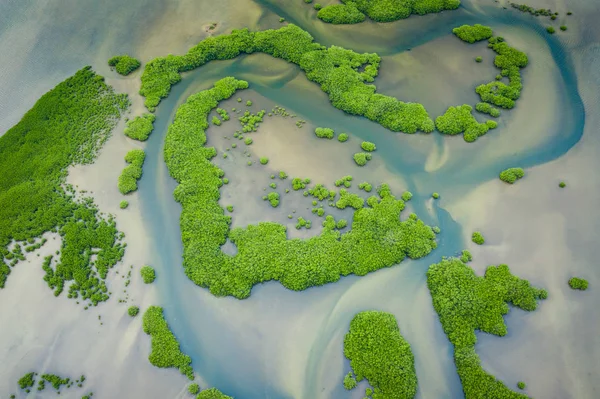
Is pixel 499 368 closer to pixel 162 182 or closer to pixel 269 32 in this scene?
pixel 162 182

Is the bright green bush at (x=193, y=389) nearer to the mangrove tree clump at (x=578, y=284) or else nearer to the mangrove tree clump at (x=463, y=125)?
the mangrove tree clump at (x=578, y=284)

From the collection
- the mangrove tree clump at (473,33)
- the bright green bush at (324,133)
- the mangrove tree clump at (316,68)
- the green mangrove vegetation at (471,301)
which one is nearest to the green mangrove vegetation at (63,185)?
the mangrove tree clump at (316,68)

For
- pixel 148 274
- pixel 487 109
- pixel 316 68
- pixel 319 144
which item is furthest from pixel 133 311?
pixel 487 109

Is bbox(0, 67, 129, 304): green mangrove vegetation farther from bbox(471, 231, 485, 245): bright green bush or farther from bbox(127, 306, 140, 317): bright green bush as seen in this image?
bbox(471, 231, 485, 245): bright green bush

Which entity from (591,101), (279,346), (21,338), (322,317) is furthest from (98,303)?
(591,101)

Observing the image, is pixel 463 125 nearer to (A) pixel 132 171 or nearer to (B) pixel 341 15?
(B) pixel 341 15
